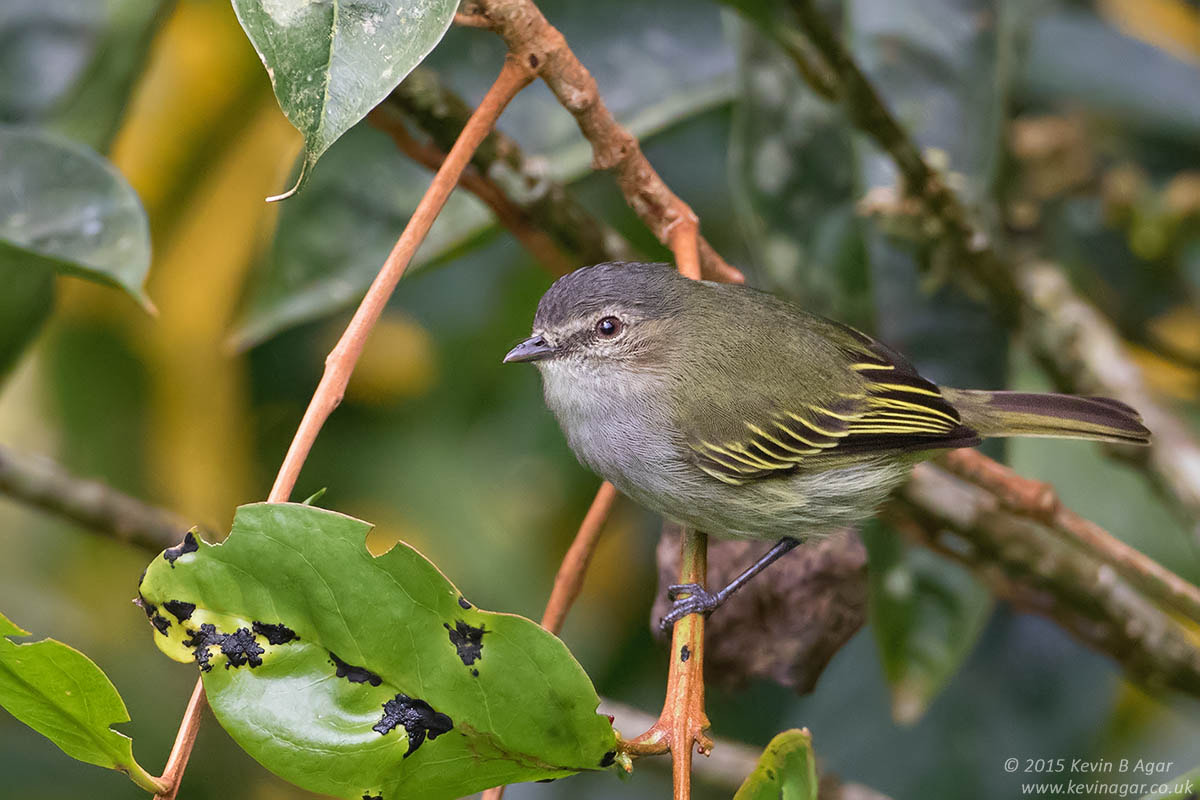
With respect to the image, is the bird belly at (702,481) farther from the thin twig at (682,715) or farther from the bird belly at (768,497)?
the thin twig at (682,715)

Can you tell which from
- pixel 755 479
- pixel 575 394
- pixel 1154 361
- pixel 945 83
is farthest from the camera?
pixel 1154 361

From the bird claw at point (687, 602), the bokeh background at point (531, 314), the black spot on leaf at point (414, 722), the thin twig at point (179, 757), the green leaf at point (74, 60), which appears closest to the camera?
the thin twig at point (179, 757)

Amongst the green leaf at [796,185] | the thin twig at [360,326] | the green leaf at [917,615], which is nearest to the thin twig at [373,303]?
the thin twig at [360,326]

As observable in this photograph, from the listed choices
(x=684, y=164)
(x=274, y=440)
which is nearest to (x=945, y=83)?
(x=684, y=164)

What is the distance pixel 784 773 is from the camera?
51.6 inches

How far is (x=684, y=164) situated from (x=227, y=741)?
1904 millimetres

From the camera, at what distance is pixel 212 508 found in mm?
2885

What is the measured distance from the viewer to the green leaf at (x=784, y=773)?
1.29 meters

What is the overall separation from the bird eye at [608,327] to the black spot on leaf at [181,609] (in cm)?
133

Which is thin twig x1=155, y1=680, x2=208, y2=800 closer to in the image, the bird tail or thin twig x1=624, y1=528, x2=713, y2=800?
thin twig x1=624, y1=528, x2=713, y2=800

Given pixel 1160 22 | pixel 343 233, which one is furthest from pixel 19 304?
pixel 1160 22

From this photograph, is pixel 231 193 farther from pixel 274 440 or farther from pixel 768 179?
pixel 768 179

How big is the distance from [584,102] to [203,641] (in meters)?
0.95

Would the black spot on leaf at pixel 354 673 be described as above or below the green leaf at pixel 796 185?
below
